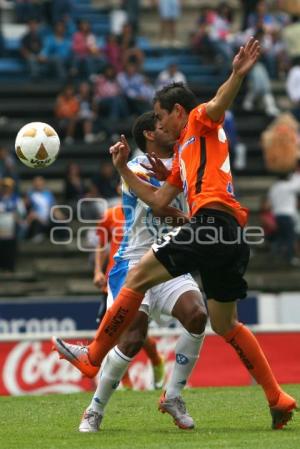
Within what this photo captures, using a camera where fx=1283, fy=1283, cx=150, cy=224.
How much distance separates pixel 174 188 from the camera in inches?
361

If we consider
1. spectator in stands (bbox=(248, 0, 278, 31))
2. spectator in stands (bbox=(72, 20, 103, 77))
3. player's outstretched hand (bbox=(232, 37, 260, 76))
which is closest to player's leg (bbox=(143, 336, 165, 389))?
player's outstretched hand (bbox=(232, 37, 260, 76))

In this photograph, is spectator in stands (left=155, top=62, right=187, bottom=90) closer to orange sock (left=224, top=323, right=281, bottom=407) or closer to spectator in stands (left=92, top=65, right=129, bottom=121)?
spectator in stands (left=92, top=65, right=129, bottom=121)

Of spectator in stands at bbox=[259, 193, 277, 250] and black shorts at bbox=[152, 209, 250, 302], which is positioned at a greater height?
black shorts at bbox=[152, 209, 250, 302]

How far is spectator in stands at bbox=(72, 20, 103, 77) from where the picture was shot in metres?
24.5

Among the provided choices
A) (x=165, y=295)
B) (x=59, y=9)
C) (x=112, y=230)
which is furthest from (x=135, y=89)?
(x=165, y=295)

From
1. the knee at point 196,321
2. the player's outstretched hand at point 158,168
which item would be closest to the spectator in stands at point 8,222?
the player's outstretched hand at point 158,168

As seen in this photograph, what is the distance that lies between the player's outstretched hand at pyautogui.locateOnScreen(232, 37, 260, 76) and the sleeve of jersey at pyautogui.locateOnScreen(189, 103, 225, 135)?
424mm

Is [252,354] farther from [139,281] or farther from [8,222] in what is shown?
[8,222]

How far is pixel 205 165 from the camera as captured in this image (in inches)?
345

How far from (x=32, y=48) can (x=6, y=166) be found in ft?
14.2

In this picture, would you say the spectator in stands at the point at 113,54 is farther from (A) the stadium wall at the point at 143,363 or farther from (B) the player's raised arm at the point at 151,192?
(B) the player's raised arm at the point at 151,192

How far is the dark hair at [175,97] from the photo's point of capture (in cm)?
923

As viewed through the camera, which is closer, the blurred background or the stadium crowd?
the blurred background

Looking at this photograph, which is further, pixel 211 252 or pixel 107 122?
pixel 107 122
